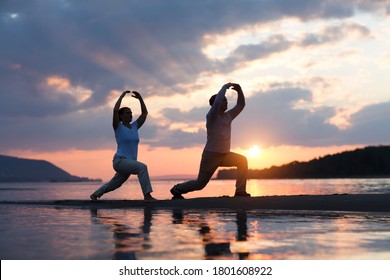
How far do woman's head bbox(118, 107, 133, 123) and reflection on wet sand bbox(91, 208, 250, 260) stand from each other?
431cm

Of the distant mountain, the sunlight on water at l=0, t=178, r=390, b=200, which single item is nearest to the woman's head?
the sunlight on water at l=0, t=178, r=390, b=200

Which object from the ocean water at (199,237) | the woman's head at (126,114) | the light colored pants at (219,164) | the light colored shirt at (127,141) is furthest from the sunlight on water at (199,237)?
the woman's head at (126,114)

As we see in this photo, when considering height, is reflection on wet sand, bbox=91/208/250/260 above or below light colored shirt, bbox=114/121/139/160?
below

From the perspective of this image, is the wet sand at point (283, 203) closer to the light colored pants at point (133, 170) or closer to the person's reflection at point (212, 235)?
the light colored pants at point (133, 170)

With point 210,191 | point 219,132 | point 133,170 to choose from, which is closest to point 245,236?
point 219,132

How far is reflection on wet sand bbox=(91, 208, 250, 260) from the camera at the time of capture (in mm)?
5465

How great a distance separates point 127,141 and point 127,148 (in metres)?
0.19

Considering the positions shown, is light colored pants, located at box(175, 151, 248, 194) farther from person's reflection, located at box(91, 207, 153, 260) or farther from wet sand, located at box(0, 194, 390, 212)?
person's reflection, located at box(91, 207, 153, 260)

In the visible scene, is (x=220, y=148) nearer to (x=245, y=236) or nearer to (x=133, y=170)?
(x=133, y=170)

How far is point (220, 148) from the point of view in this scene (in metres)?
13.3
